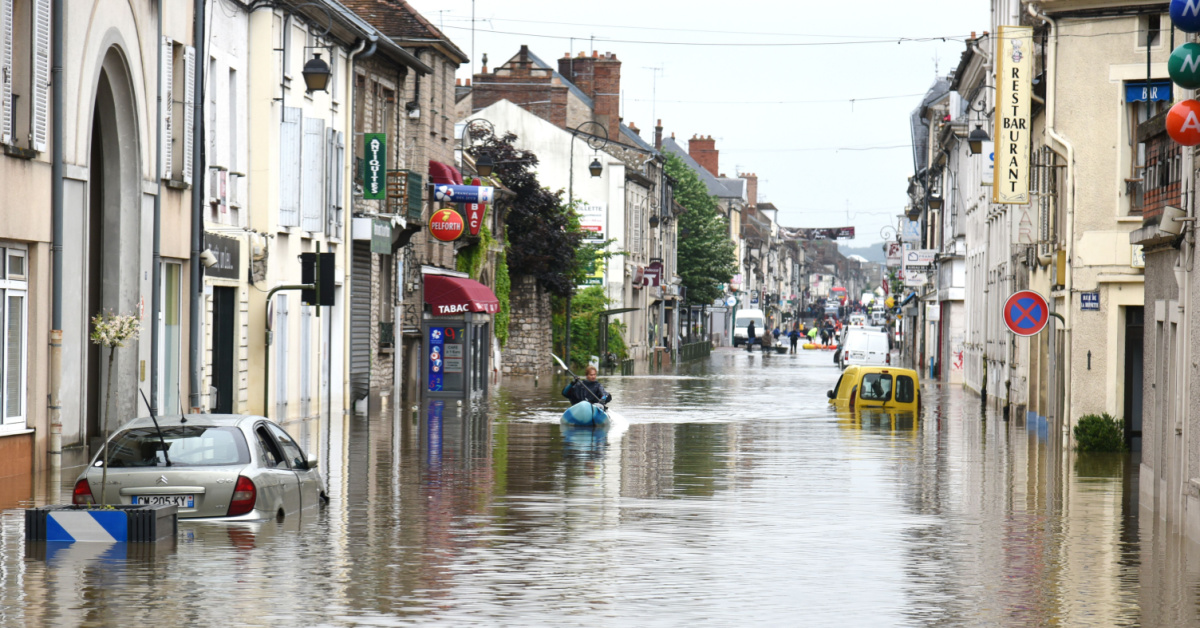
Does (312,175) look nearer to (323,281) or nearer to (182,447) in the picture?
(323,281)

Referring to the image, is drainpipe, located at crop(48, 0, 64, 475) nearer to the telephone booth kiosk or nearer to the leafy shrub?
the leafy shrub

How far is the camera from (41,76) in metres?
20.2

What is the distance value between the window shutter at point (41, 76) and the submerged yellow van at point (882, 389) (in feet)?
67.1

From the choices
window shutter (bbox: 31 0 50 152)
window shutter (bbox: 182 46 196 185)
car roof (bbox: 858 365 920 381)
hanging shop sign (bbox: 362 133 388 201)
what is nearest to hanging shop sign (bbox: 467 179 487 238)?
hanging shop sign (bbox: 362 133 388 201)

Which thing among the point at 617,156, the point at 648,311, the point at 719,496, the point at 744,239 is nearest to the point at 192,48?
the point at 719,496

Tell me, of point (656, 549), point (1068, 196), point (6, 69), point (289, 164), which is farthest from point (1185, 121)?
point (289, 164)

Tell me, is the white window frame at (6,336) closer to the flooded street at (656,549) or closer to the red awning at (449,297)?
the flooded street at (656,549)

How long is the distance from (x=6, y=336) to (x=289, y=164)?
44.2 feet

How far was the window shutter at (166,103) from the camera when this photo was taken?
2494cm

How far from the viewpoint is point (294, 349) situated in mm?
33562

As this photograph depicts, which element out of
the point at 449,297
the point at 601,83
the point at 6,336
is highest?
the point at 601,83

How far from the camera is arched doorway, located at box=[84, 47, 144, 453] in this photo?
77.1ft

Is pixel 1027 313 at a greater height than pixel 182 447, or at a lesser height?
greater

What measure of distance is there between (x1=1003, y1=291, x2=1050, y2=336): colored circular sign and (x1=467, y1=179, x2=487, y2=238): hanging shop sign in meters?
22.5
